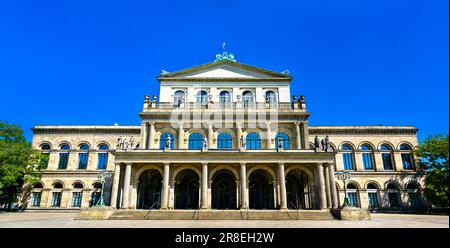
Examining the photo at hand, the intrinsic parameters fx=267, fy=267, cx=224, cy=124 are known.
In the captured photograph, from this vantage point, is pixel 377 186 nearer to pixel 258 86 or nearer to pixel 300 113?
pixel 300 113

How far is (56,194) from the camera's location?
3256 cm

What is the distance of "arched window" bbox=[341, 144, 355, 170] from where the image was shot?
33500mm

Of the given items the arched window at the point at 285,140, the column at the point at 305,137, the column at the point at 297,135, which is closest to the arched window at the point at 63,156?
the arched window at the point at 285,140

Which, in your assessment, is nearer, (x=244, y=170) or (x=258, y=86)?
(x=244, y=170)

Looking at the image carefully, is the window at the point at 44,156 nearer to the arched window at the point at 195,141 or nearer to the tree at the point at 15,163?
the tree at the point at 15,163

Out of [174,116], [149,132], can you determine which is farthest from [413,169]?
[149,132]

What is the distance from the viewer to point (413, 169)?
33031mm

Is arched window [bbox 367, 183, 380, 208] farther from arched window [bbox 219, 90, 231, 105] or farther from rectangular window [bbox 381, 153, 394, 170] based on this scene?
arched window [bbox 219, 90, 231, 105]

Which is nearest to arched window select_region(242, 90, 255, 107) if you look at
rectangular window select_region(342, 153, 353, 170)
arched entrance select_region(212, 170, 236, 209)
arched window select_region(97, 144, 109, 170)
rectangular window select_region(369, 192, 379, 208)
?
arched entrance select_region(212, 170, 236, 209)

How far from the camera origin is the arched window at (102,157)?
33625mm

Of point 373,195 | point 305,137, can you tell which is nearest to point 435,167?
point 373,195

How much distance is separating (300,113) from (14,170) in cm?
3090

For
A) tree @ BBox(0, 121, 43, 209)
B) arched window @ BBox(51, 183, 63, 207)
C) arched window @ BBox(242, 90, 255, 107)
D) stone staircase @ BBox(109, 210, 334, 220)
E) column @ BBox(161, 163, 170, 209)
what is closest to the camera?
stone staircase @ BBox(109, 210, 334, 220)

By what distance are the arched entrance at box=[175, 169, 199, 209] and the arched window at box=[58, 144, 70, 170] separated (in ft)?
54.4
